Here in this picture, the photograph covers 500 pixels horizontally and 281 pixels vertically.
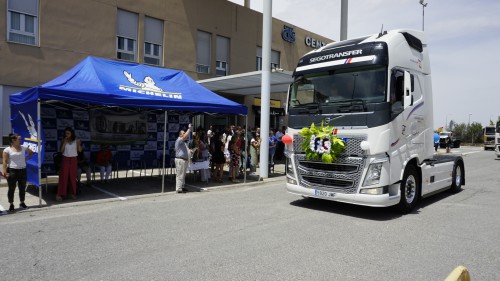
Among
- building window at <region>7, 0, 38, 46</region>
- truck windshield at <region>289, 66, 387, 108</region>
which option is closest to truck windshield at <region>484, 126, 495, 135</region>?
truck windshield at <region>289, 66, 387, 108</region>

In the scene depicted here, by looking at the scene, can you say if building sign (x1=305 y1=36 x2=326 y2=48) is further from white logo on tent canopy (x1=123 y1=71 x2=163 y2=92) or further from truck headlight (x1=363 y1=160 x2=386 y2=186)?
truck headlight (x1=363 y1=160 x2=386 y2=186)

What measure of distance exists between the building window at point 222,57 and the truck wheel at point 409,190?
14786mm

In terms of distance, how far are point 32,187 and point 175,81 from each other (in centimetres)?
508

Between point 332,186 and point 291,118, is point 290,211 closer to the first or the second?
point 332,186

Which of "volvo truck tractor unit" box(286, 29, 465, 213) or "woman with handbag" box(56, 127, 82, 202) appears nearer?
"volvo truck tractor unit" box(286, 29, 465, 213)

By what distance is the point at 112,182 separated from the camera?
11.0 meters

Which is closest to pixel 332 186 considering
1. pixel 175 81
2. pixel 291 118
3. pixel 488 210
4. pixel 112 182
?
pixel 291 118

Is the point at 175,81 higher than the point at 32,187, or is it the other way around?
the point at 175,81

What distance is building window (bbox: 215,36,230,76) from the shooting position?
20469 mm

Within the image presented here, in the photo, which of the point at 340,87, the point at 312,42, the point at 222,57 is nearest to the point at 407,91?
the point at 340,87

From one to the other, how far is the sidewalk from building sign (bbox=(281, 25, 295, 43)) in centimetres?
1393

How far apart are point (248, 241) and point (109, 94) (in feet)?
16.9

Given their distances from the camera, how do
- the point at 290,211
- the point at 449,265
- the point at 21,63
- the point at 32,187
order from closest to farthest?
1. the point at 449,265
2. the point at 290,211
3. the point at 32,187
4. the point at 21,63

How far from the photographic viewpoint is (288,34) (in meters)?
24.6
